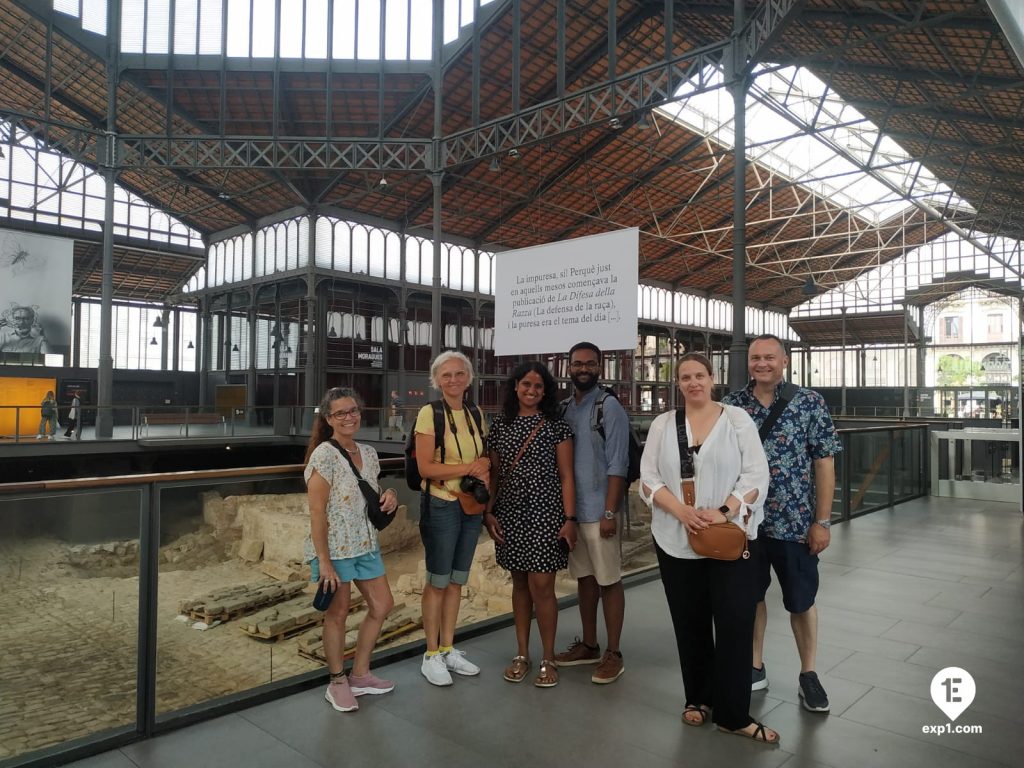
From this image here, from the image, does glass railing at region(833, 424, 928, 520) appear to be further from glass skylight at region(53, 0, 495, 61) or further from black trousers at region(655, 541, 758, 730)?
glass skylight at region(53, 0, 495, 61)

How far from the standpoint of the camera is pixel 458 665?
3.69 m

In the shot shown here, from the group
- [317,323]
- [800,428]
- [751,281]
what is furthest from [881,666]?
[751,281]

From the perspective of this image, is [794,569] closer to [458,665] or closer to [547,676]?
[547,676]

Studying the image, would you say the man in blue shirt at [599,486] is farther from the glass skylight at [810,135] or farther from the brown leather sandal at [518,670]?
the glass skylight at [810,135]

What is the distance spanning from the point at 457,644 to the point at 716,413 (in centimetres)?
232

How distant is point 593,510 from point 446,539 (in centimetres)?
81

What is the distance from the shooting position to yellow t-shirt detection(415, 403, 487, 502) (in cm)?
350

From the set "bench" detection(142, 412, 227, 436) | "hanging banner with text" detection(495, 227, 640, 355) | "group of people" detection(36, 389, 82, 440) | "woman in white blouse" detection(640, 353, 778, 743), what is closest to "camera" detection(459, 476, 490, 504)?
"woman in white blouse" detection(640, 353, 778, 743)

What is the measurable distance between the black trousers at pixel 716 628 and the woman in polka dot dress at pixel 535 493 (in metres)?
0.67

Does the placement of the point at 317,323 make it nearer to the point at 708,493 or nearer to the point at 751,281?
the point at 708,493

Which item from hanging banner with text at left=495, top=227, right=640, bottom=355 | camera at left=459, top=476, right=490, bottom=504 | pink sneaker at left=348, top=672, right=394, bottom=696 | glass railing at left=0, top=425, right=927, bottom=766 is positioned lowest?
pink sneaker at left=348, top=672, right=394, bottom=696

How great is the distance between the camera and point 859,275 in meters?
42.3

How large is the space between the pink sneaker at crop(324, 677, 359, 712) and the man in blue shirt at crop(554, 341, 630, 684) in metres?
1.26

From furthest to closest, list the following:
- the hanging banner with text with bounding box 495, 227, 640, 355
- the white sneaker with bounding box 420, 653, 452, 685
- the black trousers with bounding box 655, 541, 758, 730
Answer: the hanging banner with text with bounding box 495, 227, 640, 355 < the white sneaker with bounding box 420, 653, 452, 685 < the black trousers with bounding box 655, 541, 758, 730
